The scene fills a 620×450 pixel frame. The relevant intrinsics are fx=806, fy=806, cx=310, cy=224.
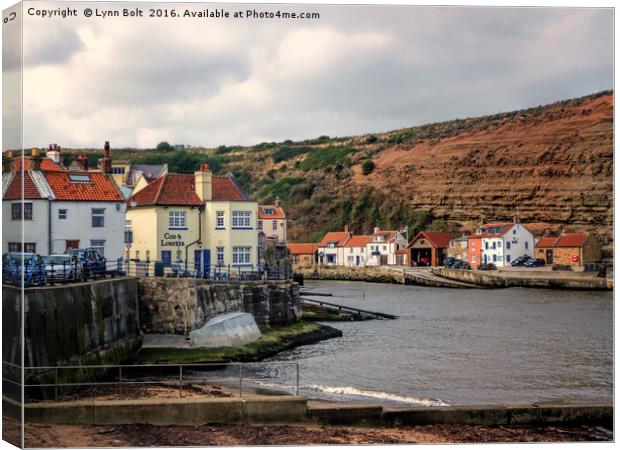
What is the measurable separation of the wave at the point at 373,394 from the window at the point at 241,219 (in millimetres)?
8734

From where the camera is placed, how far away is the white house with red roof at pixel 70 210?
17438mm

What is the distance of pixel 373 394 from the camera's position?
17.5 metres

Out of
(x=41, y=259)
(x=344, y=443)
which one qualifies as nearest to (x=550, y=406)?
(x=344, y=443)

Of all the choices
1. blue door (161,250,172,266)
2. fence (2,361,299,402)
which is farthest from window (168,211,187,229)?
fence (2,361,299,402)

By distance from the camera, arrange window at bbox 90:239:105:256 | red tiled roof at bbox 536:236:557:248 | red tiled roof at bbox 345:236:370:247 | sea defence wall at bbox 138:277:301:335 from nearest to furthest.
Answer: window at bbox 90:239:105:256
sea defence wall at bbox 138:277:301:335
red tiled roof at bbox 536:236:557:248
red tiled roof at bbox 345:236:370:247

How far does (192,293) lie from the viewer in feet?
72.5

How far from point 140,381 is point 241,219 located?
1052cm

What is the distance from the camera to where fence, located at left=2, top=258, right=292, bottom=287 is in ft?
46.3

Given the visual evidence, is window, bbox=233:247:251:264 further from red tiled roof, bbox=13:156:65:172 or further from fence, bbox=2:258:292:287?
red tiled roof, bbox=13:156:65:172

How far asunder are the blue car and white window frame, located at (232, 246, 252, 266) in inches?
427

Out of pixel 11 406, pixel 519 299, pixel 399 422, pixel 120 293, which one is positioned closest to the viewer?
pixel 11 406

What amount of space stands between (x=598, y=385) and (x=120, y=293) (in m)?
11.7

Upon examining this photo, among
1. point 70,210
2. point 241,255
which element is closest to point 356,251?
point 241,255

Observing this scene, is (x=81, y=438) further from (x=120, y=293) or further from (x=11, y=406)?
(x=120, y=293)
